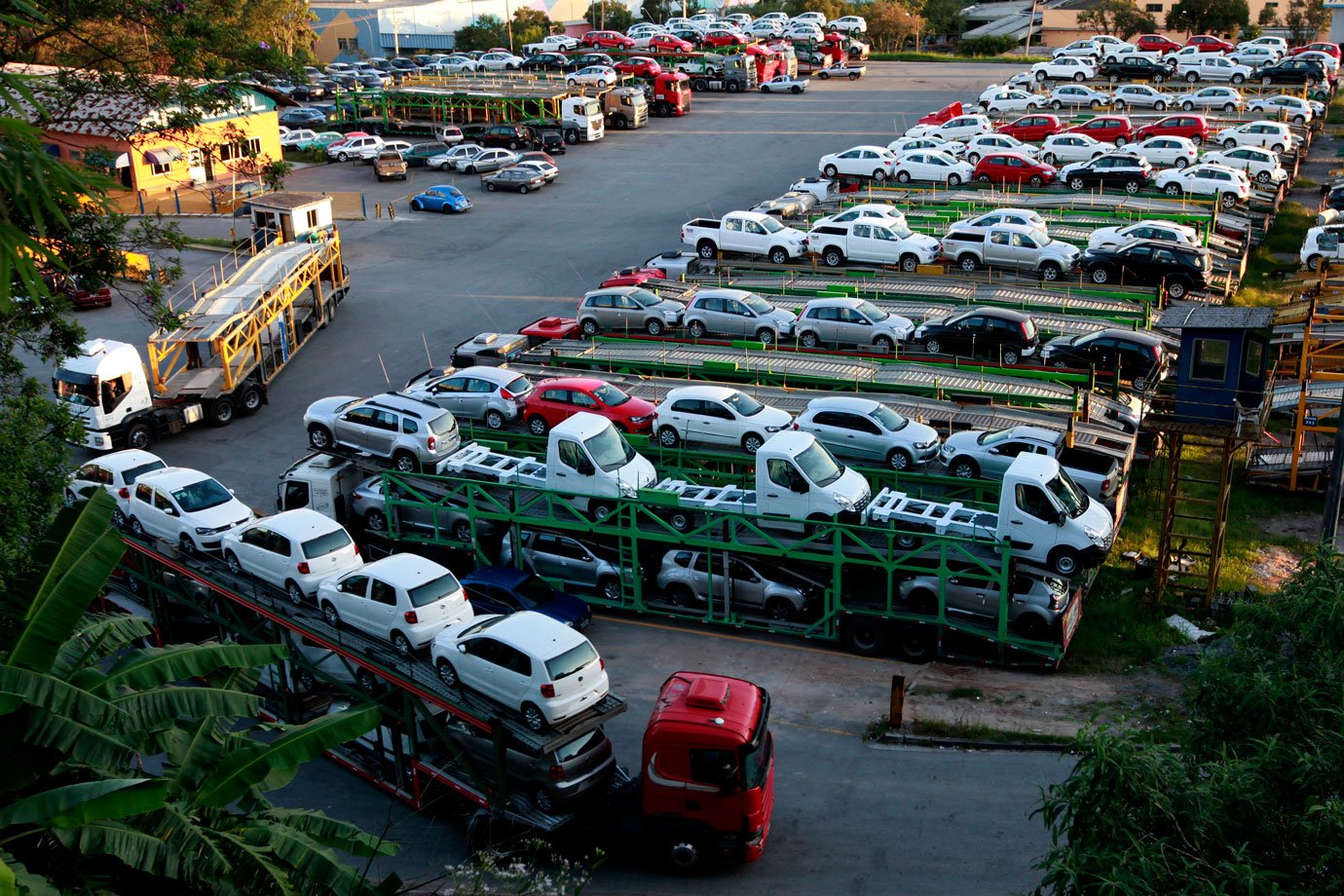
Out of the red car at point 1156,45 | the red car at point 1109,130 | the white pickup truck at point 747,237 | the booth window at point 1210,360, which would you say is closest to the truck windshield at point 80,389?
the white pickup truck at point 747,237

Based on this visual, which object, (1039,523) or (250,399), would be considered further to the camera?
(250,399)

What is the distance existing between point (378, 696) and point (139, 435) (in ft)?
48.3

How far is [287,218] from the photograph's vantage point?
37.5m

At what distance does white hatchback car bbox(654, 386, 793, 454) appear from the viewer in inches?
922

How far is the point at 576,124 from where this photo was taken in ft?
194

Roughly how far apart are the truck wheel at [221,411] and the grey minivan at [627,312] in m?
8.54

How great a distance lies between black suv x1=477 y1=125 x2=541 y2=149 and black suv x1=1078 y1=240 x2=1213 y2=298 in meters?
31.2

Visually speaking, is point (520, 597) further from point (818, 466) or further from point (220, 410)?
point (220, 410)

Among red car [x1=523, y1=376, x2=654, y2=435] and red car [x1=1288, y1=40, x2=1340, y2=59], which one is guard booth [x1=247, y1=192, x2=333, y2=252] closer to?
red car [x1=523, y1=376, x2=654, y2=435]

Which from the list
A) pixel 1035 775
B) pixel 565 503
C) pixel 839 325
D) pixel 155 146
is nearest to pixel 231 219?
pixel 155 146

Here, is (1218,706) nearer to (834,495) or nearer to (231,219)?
(834,495)

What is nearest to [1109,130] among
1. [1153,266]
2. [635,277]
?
[1153,266]

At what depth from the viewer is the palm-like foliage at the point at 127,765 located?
8.52m

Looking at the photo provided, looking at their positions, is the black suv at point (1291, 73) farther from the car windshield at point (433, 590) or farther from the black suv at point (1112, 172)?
the car windshield at point (433, 590)
